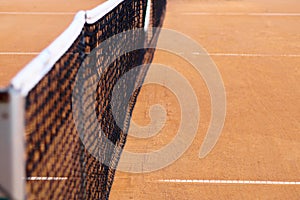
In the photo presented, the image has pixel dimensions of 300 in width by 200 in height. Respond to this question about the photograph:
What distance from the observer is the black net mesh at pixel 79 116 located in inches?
123

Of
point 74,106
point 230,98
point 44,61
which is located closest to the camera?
point 44,61

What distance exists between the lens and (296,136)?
698 centimetres

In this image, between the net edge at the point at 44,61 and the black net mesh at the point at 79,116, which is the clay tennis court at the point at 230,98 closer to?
the black net mesh at the point at 79,116

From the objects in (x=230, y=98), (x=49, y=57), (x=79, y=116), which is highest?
(x=49, y=57)

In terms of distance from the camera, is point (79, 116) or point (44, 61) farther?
point (79, 116)

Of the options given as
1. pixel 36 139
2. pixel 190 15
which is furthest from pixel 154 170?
pixel 190 15

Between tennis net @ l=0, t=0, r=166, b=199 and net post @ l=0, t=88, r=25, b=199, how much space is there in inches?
4.1

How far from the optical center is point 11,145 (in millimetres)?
2131

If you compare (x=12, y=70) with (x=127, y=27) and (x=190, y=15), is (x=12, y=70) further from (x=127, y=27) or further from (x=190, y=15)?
(x=190, y=15)

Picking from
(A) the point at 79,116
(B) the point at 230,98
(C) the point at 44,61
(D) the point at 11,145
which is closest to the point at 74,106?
(A) the point at 79,116

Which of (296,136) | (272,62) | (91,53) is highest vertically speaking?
(91,53)

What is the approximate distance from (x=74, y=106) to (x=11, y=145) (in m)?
1.96

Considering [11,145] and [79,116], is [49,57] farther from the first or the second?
[79,116]

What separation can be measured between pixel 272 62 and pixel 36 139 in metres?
8.18
